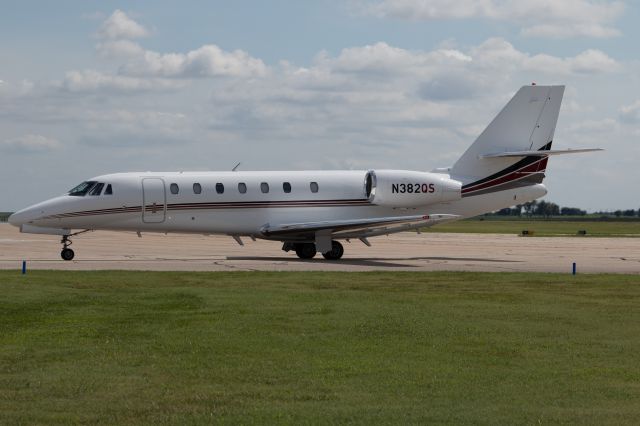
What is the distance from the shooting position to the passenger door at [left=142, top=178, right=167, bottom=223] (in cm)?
3369

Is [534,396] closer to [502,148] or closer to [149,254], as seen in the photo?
[502,148]

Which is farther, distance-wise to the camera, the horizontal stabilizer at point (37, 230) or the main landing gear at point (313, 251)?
the main landing gear at point (313, 251)

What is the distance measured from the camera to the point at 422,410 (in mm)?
9539

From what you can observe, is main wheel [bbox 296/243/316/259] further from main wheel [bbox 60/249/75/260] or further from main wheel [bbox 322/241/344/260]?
main wheel [bbox 60/249/75/260]

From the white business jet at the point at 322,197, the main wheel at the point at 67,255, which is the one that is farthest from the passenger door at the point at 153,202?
the main wheel at the point at 67,255

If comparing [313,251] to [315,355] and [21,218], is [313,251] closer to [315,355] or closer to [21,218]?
[21,218]

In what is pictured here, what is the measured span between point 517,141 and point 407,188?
4.57 metres

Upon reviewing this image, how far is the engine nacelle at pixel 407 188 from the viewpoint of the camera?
35438 millimetres

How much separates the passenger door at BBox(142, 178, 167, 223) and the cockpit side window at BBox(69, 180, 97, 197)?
1.79 meters

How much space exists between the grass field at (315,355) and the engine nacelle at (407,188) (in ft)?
44.4

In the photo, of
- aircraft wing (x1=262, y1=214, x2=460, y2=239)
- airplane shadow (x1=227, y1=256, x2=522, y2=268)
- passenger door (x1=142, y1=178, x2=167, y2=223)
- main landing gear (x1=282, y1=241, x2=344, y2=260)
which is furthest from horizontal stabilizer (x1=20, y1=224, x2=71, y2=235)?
main landing gear (x1=282, y1=241, x2=344, y2=260)

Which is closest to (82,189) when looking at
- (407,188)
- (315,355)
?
(407,188)

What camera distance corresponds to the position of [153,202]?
33719 mm

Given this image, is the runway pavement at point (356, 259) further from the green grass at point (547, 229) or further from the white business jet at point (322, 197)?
the green grass at point (547, 229)
